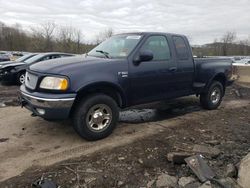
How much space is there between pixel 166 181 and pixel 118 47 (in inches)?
121

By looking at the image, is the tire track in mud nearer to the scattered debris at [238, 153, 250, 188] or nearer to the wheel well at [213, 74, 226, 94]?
the wheel well at [213, 74, 226, 94]

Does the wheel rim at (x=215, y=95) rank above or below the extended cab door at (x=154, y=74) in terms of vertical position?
below

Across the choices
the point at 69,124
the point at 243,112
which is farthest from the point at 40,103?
the point at 243,112

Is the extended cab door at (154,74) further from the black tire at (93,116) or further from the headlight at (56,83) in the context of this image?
the headlight at (56,83)

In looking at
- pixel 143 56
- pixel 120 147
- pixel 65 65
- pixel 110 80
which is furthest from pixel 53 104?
pixel 143 56

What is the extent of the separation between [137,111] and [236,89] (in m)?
5.89

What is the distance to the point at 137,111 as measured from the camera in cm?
764

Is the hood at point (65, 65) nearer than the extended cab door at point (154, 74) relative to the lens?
Yes

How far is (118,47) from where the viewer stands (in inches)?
235

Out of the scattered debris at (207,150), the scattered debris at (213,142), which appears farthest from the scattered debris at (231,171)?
the scattered debris at (213,142)

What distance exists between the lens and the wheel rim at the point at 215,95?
781 centimetres

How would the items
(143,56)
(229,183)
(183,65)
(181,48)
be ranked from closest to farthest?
1. (229,183)
2. (143,56)
3. (183,65)
4. (181,48)

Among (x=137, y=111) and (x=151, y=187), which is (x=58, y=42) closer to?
(x=137, y=111)

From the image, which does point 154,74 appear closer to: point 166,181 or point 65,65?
point 65,65
